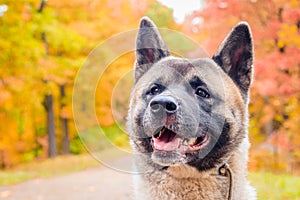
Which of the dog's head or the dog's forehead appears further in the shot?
the dog's forehead

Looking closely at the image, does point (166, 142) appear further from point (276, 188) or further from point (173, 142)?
point (276, 188)

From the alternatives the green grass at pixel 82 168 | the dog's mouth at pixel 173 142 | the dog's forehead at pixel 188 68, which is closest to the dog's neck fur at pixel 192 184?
the dog's mouth at pixel 173 142

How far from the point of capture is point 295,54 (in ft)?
23.5

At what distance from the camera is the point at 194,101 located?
2.50 m

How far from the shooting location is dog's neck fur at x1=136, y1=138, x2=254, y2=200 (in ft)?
8.43

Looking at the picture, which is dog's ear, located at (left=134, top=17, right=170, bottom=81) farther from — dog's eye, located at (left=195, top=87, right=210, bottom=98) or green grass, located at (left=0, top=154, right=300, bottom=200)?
green grass, located at (left=0, top=154, right=300, bottom=200)

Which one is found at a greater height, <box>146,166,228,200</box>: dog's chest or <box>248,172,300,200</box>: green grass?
<box>146,166,228,200</box>: dog's chest

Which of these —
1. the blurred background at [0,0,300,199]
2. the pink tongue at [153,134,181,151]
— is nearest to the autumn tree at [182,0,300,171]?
the blurred background at [0,0,300,199]

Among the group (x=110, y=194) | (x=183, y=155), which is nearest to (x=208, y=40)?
(x=110, y=194)

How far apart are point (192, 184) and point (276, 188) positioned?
157 inches

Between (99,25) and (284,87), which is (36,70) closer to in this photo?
(99,25)

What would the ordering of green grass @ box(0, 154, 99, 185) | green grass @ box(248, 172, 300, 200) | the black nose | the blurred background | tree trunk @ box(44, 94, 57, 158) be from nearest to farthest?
1. the black nose
2. green grass @ box(248, 172, 300, 200)
3. the blurred background
4. green grass @ box(0, 154, 99, 185)
5. tree trunk @ box(44, 94, 57, 158)

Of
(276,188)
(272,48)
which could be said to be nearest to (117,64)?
(272,48)

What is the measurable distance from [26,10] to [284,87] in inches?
283
